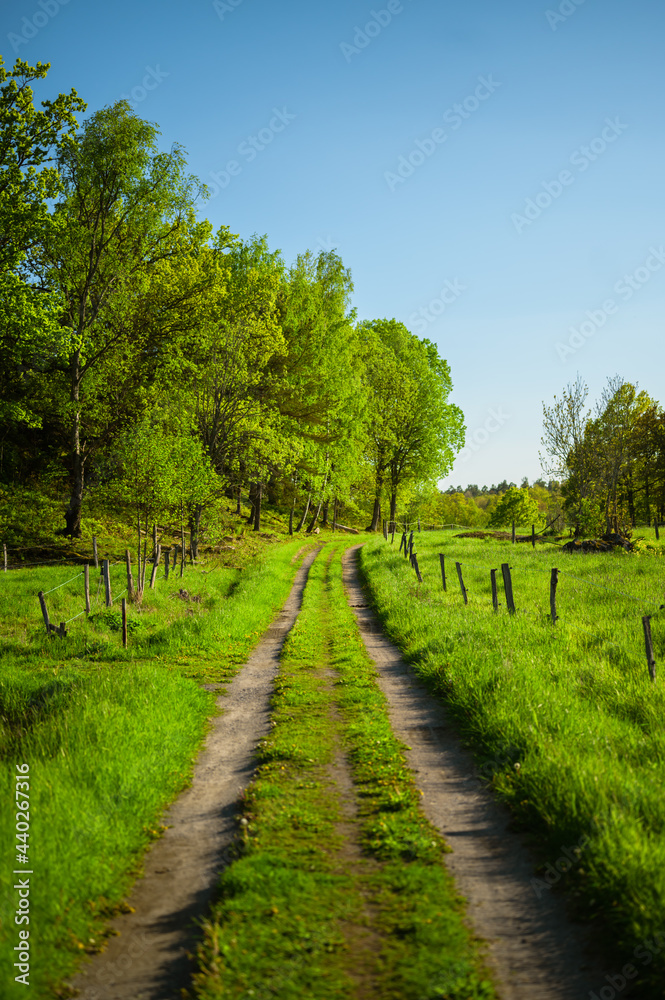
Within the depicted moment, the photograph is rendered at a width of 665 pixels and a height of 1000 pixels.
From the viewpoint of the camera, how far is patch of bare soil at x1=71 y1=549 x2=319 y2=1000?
452cm

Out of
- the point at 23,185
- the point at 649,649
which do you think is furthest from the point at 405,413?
the point at 649,649

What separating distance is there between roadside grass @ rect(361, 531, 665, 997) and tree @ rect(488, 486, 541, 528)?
47955 millimetres

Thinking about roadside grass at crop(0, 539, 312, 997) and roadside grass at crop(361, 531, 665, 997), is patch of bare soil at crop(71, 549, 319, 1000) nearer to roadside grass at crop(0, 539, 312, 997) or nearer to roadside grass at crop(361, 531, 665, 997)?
roadside grass at crop(0, 539, 312, 997)

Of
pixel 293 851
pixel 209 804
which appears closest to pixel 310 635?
pixel 209 804

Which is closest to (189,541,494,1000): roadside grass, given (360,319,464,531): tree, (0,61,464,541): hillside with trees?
(0,61,464,541): hillside with trees

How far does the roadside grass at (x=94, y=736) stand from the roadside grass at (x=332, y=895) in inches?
49.0

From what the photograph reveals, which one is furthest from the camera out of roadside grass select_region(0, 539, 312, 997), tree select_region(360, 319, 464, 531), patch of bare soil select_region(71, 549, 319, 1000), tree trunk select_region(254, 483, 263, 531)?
tree select_region(360, 319, 464, 531)

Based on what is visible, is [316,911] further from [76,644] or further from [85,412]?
[85,412]

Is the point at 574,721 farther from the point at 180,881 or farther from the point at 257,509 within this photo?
the point at 257,509

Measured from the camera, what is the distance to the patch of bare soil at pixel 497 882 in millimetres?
4398

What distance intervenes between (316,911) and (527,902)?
1.96m

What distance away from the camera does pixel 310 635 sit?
1616 centimetres

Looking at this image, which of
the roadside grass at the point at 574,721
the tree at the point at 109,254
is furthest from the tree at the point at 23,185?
the roadside grass at the point at 574,721

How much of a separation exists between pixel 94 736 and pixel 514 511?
63.3 meters
